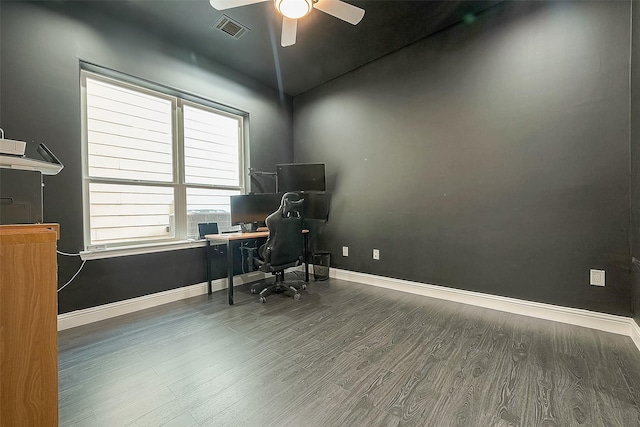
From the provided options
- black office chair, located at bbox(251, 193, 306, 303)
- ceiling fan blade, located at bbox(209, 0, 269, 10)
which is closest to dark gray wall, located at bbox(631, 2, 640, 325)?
black office chair, located at bbox(251, 193, 306, 303)

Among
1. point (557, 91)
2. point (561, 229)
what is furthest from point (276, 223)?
point (557, 91)

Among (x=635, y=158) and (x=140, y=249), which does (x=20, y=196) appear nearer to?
(x=140, y=249)

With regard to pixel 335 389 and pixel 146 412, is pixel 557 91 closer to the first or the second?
pixel 335 389

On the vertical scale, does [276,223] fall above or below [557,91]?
below

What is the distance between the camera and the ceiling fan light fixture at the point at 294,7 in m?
1.88

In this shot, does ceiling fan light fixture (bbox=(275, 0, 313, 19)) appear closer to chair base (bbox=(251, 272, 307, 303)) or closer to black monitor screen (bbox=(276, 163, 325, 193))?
black monitor screen (bbox=(276, 163, 325, 193))

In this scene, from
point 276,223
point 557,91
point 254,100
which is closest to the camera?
point 557,91

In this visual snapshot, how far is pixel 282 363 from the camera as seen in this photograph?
164 cm

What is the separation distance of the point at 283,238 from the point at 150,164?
1.69 m

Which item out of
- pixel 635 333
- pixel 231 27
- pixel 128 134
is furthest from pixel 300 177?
pixel 635 333

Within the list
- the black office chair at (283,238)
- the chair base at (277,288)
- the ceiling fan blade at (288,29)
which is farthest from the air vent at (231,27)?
the chair base at (277,288)

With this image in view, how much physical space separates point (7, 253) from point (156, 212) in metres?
2.16

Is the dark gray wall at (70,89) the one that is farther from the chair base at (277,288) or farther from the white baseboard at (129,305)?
the chair base at (277,288)

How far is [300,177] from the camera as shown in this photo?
365 centimetres
